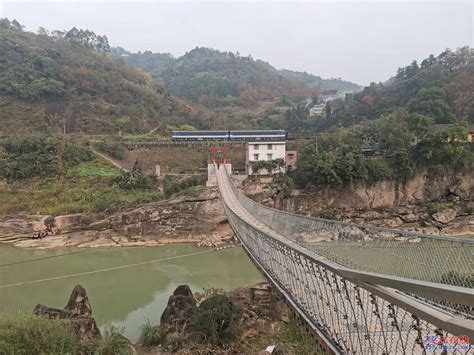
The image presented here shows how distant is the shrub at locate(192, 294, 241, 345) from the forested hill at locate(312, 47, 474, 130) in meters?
21.2

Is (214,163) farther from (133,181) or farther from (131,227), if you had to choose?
(131,227)

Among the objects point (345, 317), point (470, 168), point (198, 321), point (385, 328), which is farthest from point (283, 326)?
point (470, 168)

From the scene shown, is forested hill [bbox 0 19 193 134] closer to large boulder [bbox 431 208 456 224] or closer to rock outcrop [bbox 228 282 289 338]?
rock outcrop [bbox 228 282 289 338]

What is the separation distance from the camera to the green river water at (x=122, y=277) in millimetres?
9469

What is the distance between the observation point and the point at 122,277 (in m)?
12.0

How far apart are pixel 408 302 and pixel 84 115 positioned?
2959 centimetres

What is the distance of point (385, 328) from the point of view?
98.7 inches

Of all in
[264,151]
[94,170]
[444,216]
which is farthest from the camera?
[264,151]

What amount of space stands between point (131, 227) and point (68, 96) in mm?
17989

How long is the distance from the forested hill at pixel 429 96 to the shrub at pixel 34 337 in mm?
23768

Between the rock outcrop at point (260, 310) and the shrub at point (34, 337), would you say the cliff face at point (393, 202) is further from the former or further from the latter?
the shrub at point (34, 337)

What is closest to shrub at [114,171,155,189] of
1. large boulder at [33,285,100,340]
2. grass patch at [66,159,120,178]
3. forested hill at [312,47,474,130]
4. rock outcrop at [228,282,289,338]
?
grass patch at [66,159,120,178]

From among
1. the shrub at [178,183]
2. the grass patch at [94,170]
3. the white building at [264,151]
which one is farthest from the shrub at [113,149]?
the white building at [264,151]

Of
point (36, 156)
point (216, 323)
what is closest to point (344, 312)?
point (216, 323)
